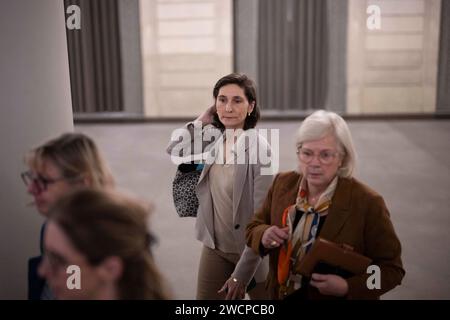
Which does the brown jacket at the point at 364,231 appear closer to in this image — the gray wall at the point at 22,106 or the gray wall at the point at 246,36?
the gray wall at the point at 22,106

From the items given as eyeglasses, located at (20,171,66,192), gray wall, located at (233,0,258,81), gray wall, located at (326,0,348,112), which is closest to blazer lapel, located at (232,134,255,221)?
eyeglasses, located at (20,171,66,192)

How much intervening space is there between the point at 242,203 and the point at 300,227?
0.54m

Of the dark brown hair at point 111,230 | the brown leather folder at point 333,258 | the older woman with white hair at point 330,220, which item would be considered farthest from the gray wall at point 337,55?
the dark brown hair at point 111,230

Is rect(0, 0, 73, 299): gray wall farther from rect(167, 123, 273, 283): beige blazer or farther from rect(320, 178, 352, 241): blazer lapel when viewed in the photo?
rect(320, 178, 352, 241): blazer lapel

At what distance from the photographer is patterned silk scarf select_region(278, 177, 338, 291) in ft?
6.53

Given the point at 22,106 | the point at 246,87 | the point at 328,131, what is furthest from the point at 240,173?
the point at 22,106

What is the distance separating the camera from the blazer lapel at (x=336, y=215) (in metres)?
1.95

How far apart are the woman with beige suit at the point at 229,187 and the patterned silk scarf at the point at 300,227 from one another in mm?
331

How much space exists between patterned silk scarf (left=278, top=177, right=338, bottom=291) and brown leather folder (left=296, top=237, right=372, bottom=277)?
0.35ft

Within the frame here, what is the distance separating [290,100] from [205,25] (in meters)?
2.23

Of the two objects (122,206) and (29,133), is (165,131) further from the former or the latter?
(122,206)

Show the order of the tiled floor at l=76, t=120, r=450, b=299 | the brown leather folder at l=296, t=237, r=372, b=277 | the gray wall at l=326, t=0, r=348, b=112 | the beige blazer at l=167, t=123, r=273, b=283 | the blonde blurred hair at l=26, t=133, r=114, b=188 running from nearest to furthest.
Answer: the blonde blurred hair at l=26, t=133, r=114, b=188
the brown leather folder at l=296, t=237, r=372, b=277
the beige blazer at l=167, t=123, r=273, b=283
the tiled floor at l=76, t=120, r=450, b=299
the gray wall at l=326, t=0, r=348, b=112

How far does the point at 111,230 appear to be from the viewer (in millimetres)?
1300

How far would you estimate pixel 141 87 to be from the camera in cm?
1122
